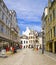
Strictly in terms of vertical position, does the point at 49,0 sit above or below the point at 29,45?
above

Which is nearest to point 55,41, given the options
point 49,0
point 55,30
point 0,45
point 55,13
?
point 55,30

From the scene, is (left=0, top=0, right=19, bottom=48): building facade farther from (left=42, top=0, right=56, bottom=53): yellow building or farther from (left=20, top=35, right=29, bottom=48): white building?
(left=20, top=35, right=29, bottom=48): white building

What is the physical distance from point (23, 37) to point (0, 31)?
136 meters

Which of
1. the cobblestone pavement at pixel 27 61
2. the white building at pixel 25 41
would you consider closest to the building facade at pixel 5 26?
the cobblestone pavement at pixel 27 61

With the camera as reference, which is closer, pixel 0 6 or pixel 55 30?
pixel 55 30

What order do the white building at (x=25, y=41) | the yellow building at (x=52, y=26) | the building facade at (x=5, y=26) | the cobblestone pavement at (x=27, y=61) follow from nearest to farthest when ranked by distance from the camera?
the cobblestone pavement at (x=27, y=61), the yellow building at (x=52, y=26), the building facade at (x=5, y=26), the white building at (x=25, y=41)

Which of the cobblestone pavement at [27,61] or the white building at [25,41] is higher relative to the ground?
the white building at [25,41]

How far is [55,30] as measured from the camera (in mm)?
46375

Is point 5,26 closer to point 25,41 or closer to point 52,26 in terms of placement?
point 52,26

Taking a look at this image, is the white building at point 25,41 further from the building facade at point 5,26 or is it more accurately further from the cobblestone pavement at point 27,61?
the cobblestone pavement at point 27,61

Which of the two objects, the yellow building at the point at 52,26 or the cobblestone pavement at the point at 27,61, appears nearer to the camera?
the cobblestone pavement at the point at 27,61

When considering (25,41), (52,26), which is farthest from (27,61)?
(25,41)

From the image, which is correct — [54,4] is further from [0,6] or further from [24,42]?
[24,42]

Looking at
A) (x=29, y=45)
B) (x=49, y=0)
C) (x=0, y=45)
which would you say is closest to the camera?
(x=0, y=45)
